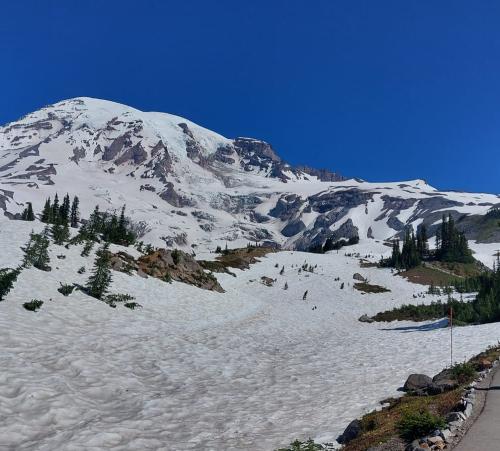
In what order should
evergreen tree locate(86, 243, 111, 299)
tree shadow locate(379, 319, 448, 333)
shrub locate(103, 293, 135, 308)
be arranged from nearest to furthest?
1. shrub locate(103, 293, 135, 308)
2. evergreen tree locate(86, 243, 111, 299)
3. tree shadow locate(379, 319, 448, 333)

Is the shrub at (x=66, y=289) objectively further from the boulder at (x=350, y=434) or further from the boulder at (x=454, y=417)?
the boulder at (x=454, y=417)

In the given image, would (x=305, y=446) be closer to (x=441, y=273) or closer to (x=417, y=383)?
(x=417, y=383)

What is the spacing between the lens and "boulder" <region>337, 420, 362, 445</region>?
11018 millimetres

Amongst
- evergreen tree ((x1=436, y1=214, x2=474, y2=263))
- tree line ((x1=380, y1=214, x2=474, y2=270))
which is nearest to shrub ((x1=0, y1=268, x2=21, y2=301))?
tree line ((x1=380, y1=214, x2=474, y2=270))

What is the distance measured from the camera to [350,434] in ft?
36.4

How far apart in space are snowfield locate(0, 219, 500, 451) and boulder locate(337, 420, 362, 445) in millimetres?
418

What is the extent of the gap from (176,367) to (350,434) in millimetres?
8539

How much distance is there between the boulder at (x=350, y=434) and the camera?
1102 cm

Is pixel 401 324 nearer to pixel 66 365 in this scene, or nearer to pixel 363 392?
pixel 363 392

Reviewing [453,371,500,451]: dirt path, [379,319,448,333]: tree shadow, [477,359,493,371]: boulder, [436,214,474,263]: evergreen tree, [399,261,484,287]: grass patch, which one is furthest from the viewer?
[436,214,474,263]: evergreen tree

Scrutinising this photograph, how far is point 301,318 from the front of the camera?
39875 mm

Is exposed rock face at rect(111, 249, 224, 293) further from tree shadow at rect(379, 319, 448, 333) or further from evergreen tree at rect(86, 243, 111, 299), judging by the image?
tree shadow at rect(379, 319, 448, 333)

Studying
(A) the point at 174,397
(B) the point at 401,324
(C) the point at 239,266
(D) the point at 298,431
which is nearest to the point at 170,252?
(B) the point at 401,324

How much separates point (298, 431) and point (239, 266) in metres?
61.8
